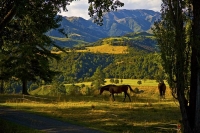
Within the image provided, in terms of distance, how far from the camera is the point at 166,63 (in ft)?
51.2

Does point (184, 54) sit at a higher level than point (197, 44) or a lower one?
lower

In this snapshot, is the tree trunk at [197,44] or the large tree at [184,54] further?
the large tree at [184,54]

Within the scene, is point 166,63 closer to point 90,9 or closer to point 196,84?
point 196,84

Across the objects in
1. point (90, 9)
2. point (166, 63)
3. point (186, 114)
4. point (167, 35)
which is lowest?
point (186, 114)

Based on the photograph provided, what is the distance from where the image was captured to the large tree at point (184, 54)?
15.1 meters

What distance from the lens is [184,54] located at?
15.6 meters

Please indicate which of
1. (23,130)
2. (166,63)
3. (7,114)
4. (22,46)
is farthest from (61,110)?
(166,63)

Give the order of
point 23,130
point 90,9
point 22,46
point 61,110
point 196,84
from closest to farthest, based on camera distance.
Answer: point 196,84, point 23,130, point 90,9, point 61,110, point 22,46

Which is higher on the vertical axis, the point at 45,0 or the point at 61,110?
the point at 45,0

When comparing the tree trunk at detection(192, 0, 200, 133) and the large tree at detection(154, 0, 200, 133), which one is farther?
the large tree at detection(154, 0, 200, 133)

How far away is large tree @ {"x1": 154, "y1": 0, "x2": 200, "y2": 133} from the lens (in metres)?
15.1

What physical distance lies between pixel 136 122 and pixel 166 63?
6.74 m

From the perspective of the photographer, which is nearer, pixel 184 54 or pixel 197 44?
pixel 197 44

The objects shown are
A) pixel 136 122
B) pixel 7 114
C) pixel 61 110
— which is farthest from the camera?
pixel 61 110
